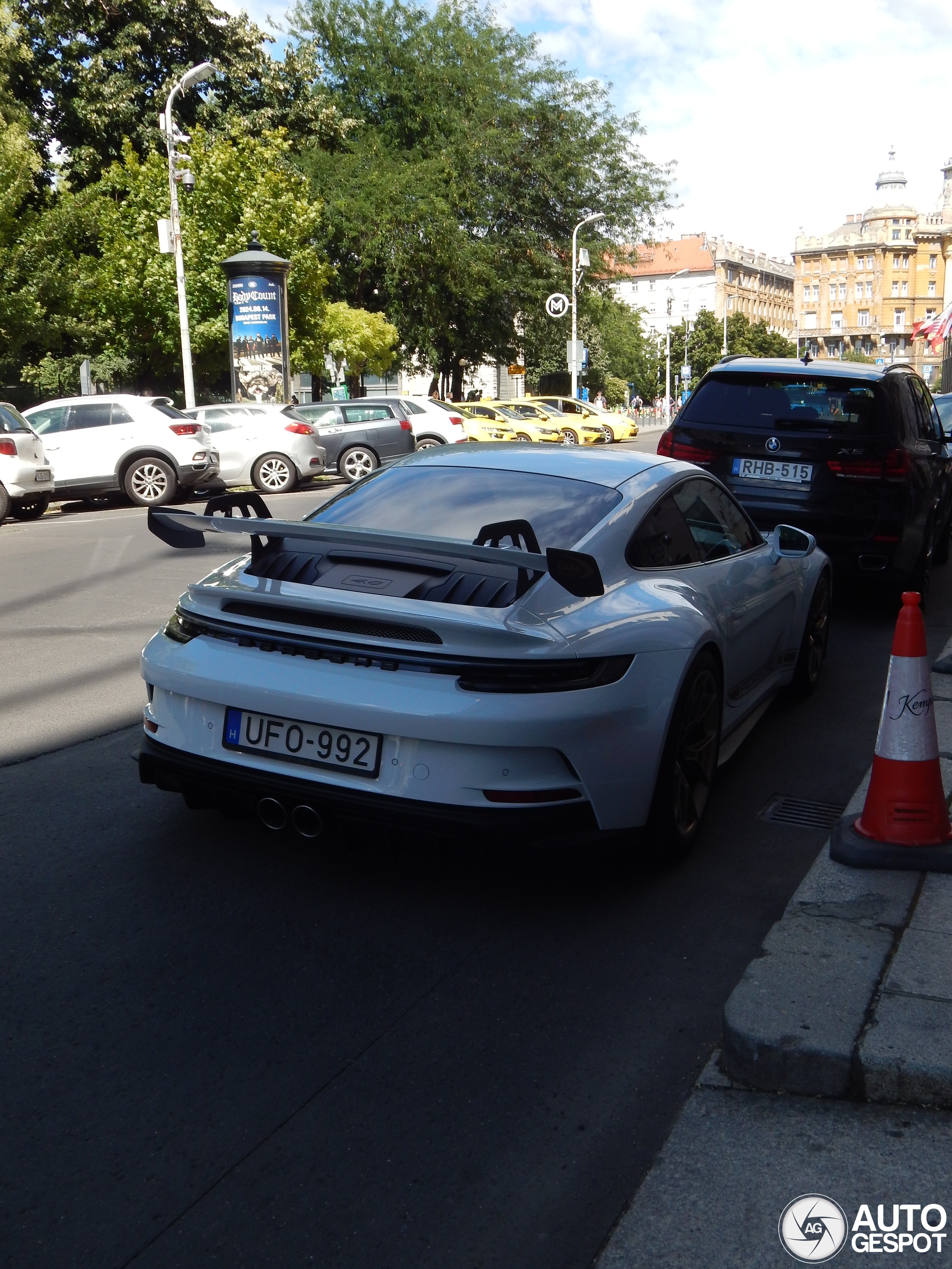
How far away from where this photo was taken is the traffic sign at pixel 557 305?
41156mm

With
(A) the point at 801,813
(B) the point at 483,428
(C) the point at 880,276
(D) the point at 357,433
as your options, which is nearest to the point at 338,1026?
(A) the point at 801,813

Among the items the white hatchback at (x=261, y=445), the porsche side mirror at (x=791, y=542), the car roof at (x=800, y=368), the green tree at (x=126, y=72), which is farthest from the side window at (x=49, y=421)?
the green tree at (x=126, y=72)

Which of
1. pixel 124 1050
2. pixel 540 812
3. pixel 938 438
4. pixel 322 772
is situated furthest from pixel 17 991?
pixel 938 438

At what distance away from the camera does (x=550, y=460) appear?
495 cm

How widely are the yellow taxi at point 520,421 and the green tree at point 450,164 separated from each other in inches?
187

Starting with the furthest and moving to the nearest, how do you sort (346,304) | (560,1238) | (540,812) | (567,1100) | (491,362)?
(491,362), (346,304), (540,812), (567,1100), (560,1238)

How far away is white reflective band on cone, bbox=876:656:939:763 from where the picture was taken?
13.5 ft

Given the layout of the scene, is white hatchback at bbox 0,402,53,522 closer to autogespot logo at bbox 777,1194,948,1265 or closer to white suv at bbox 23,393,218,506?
white suv at bbox 23,393,218,506

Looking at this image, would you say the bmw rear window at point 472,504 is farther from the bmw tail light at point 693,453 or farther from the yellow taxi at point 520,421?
the yellow taxi at point 520,421

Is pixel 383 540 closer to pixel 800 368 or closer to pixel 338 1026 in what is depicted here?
pixel 338 1026

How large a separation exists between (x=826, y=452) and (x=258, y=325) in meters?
19.0

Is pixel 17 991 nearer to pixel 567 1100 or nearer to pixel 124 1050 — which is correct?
pixel 124 1050

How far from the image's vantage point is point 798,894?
385 cm

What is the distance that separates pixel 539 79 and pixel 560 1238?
42.8m
